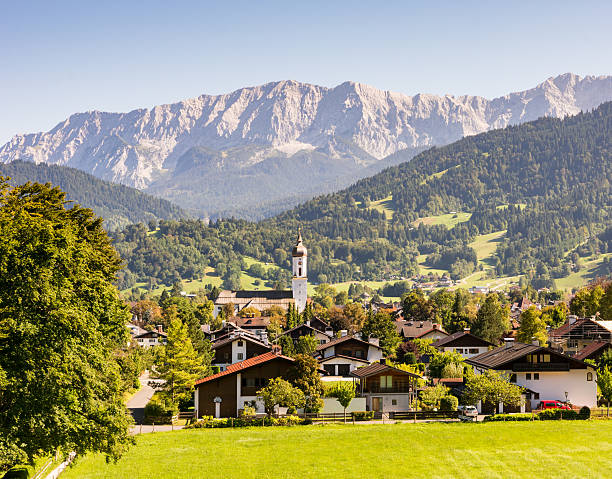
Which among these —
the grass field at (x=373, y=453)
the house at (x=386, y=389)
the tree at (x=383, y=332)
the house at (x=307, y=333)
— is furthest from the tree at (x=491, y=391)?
the house at (x=307, y=333)

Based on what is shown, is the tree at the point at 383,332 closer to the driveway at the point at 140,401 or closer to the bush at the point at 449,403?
the driveway at the point at 140,401

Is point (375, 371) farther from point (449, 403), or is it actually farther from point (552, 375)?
point (552, 375)

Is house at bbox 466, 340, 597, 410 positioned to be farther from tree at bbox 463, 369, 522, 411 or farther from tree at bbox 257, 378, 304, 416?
tree at bbox 257, 378, 304, 416

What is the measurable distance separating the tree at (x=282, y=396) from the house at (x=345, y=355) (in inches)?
724

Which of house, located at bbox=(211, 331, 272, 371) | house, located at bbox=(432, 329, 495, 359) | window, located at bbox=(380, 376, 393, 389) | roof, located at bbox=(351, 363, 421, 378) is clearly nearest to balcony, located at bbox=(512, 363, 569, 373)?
roof, located at bbox=(351, 363, 421, 378)

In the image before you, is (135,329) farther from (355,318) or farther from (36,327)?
(36,327)

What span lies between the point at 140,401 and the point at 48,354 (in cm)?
4643

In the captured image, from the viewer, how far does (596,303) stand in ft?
415

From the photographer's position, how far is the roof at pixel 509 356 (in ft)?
214

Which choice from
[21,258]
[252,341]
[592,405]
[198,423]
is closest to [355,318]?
[252,341]

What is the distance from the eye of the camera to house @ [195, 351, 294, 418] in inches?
2427

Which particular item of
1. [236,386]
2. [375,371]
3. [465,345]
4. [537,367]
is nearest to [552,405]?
[537,367]

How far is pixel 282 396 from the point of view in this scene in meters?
56.6

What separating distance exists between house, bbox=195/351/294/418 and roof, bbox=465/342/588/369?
2005cm
